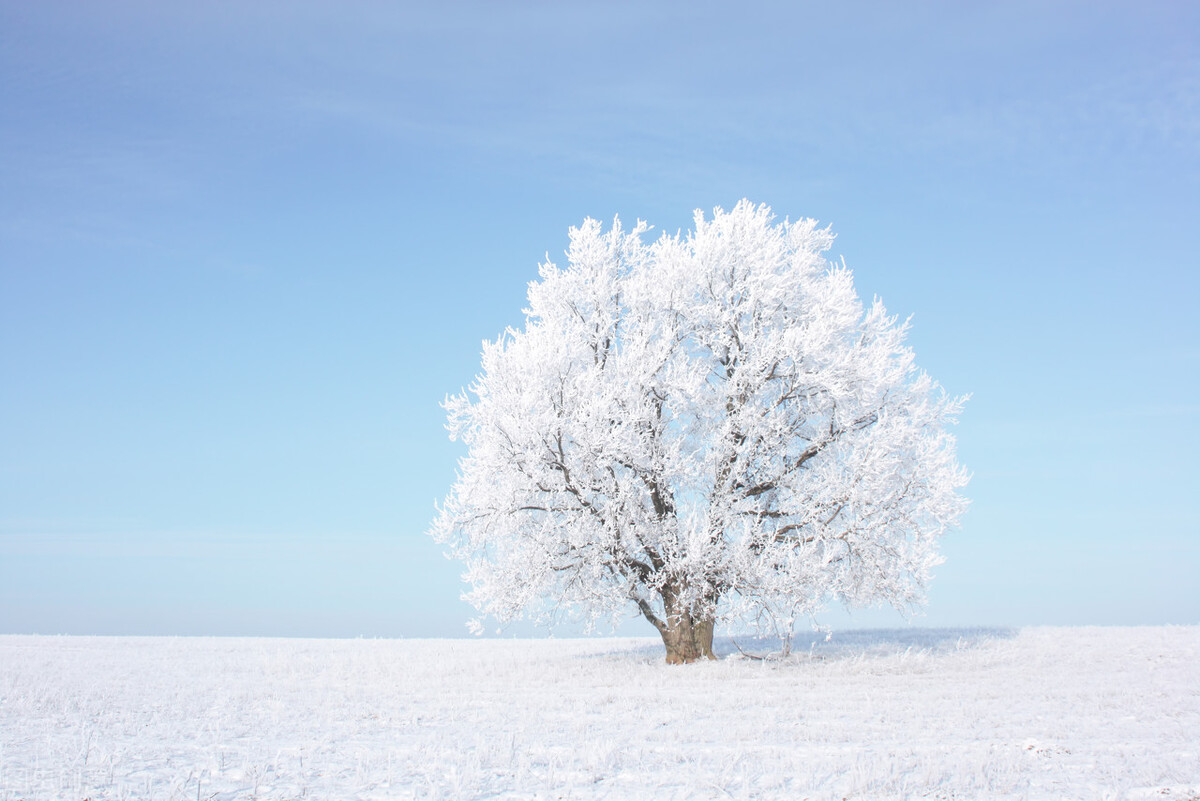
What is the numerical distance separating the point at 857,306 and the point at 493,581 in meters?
12.2

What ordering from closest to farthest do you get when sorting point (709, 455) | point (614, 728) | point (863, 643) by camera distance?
point (614, 728) → point (709, 455) → point (863, 643)

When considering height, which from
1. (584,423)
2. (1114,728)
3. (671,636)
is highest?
(584,423)

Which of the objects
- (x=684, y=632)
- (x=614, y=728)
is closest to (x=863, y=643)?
(x=684, y=632)

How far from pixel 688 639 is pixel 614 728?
34.7ft

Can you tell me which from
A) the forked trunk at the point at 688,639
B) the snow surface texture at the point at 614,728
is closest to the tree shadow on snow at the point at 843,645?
the forked trunk at the point at 688,639

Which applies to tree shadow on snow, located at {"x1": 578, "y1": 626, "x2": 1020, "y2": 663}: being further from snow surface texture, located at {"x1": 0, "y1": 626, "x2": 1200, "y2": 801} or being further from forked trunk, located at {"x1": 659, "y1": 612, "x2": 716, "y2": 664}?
snow surface texture, located at {"x1": 0, "y1": 626, "x2": 1200, "y2": 801}

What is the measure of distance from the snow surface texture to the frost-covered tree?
2.07 m

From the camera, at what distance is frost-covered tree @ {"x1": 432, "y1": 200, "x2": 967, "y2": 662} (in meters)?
21.4

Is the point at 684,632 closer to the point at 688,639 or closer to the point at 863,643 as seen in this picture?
the point at 688,639

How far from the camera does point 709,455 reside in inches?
864

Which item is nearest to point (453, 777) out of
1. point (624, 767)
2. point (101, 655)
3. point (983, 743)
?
point (624, 767)

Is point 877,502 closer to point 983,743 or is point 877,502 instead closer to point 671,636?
point 671,636

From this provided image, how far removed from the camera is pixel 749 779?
9281 millimetres

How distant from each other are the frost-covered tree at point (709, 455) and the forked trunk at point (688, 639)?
47 mm
